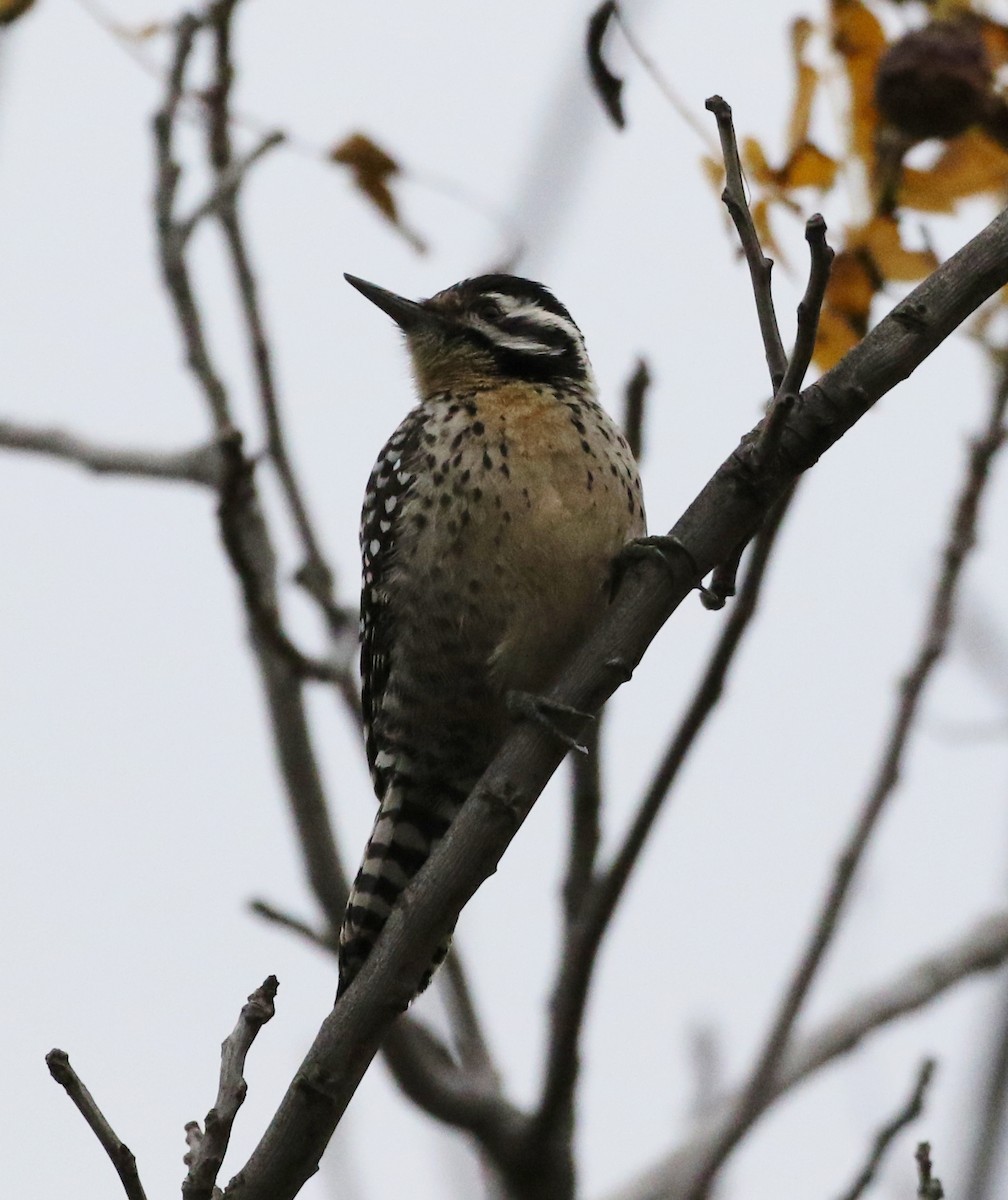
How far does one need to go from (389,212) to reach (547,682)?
1331 mm

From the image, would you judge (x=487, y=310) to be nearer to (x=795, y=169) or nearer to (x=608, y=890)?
(x=608, y=890)

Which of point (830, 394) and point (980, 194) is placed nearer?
point (830, 394)

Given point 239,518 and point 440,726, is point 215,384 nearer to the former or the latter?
point 239,518

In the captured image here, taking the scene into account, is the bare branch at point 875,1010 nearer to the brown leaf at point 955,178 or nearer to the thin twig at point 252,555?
the thin twig at point 252,555

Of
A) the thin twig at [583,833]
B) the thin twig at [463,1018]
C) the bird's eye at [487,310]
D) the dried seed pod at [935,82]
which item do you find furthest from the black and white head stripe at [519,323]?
the dried seed pod at [935,82]

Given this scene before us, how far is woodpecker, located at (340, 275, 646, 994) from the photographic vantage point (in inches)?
185

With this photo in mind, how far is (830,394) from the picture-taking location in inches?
122

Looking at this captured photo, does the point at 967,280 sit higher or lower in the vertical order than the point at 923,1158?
higher

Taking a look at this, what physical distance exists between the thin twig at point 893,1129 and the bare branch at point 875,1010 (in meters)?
1.79

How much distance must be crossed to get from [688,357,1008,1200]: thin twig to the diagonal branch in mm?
1281

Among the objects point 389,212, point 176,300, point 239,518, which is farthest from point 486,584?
point 176,300

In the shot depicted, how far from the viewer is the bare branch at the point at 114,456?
215 inches

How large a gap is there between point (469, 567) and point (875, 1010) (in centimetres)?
198

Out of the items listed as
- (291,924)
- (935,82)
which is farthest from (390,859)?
(935,82)
